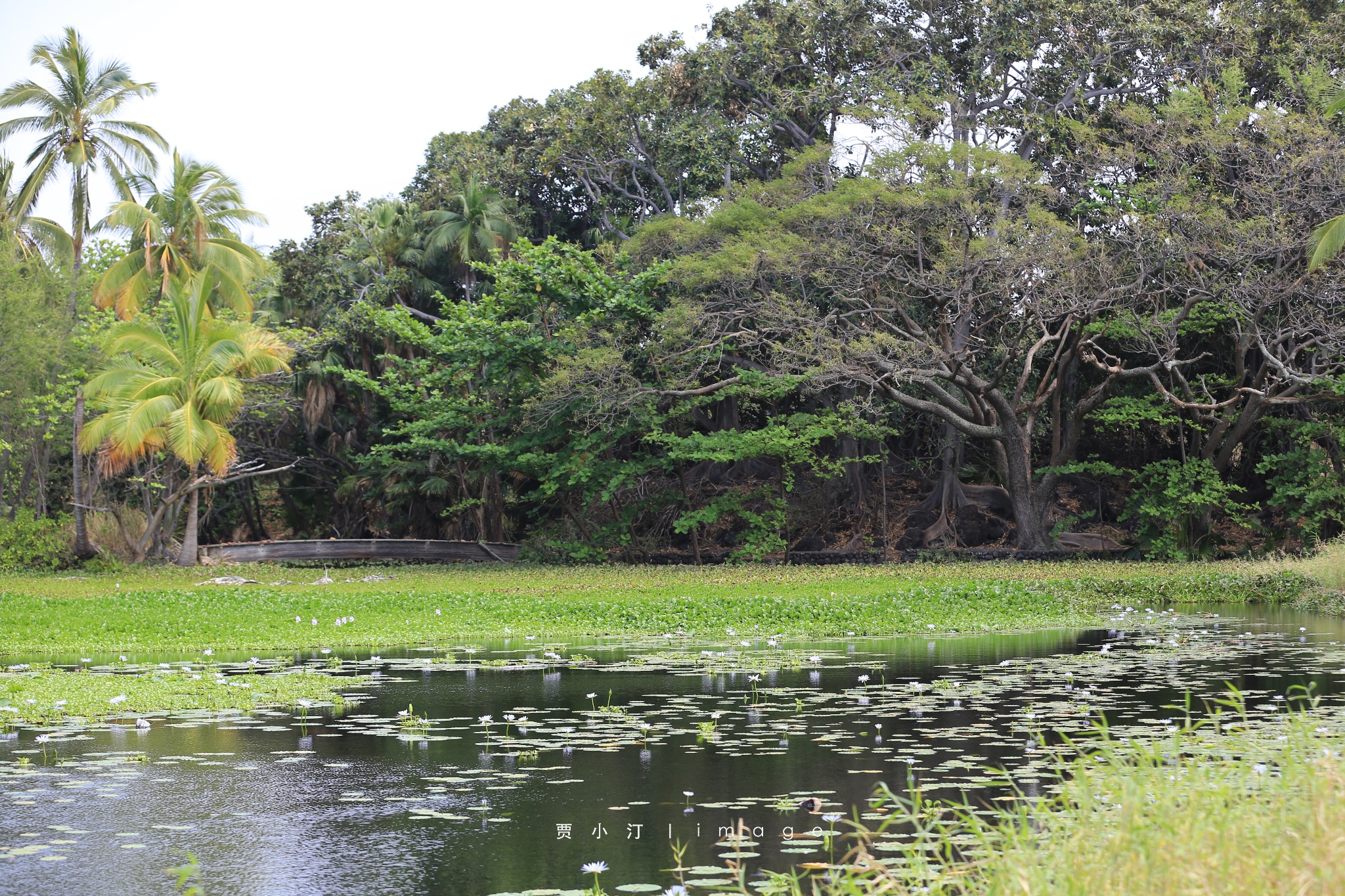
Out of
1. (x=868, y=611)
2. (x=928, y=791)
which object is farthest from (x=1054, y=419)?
(x=928, y=791)

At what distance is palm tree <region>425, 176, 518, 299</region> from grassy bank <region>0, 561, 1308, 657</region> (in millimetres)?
15084

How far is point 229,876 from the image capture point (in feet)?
16.0

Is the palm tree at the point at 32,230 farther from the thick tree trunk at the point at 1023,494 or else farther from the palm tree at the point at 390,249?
the thick tree trunk at the point at 1023,494

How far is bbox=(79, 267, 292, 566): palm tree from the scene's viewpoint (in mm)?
24922

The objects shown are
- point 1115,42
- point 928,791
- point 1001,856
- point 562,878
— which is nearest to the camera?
point 1001,856

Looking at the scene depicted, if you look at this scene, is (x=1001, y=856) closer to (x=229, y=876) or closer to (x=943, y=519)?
(x=229, y=876)

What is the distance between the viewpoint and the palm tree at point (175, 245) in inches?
1202

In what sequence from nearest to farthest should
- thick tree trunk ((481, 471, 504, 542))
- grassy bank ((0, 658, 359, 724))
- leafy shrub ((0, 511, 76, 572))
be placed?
grassy bank ((0, 658, 359, 724)), leafy shrub ((0, 511, 76, 572)), thick tree trunk ((481, 471, 504, 542))

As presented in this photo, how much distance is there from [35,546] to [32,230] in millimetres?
10341

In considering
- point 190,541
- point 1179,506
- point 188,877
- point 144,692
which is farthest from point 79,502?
point 188,877

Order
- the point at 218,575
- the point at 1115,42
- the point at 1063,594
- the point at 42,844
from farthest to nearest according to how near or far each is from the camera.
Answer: the point at 1115,42
the point at 218,575
the point at 1063,594
the point at 42,844

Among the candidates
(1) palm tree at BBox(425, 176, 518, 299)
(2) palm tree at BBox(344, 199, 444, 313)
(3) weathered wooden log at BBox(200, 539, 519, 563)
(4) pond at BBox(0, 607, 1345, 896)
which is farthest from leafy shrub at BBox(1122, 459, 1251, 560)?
(2) palm tree at BBox(344, 199, 444, 313)

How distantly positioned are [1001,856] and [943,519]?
26.1m

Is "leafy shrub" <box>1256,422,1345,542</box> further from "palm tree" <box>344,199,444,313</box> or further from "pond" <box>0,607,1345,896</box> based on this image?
"palm tree" <box>344,199,444,313</box>
